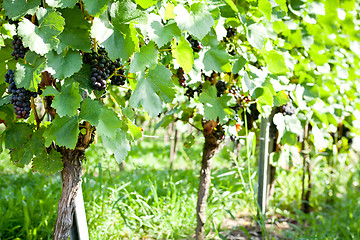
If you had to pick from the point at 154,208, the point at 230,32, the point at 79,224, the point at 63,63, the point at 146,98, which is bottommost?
the point at 154,208

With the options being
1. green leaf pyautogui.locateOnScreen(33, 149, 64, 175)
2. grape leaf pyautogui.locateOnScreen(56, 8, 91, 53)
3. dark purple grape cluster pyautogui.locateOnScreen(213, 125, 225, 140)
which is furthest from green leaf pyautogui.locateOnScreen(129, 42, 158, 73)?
dark purple grape cluster pyautogui.locateOnScreen(213, 125, 225, 140)

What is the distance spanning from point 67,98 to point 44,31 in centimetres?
20

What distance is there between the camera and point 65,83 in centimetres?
105

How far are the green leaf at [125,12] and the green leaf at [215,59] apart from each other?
0.41 metres

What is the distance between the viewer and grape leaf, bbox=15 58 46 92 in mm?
1001

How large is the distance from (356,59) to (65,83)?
295 centimetres

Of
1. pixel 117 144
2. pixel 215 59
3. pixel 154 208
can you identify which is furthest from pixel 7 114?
pixel 154 208

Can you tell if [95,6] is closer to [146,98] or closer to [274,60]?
[146,98]

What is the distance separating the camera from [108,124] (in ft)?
3.41

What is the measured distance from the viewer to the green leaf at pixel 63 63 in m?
0.99

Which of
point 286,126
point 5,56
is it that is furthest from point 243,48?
point 5,56

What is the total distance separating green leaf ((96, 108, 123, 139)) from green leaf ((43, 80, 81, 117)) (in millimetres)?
81

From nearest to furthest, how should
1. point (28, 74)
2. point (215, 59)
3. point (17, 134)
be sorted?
1. point (28, 74)
2. point (17, 134)
3. point (215, 59)

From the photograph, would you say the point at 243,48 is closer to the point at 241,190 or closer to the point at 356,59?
the point at 241,190
